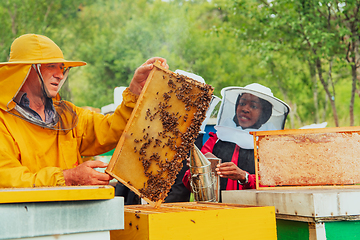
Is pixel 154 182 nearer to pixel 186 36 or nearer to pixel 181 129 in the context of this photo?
pixel 181 129

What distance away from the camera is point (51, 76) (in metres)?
2.43

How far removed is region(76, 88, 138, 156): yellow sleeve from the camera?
8.27 feet

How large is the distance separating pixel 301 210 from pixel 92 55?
19.9 m

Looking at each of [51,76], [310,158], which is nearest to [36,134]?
[51,76]

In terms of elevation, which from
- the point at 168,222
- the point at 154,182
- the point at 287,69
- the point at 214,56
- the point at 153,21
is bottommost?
the point at 168,222

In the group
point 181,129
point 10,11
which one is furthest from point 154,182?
point 10,11

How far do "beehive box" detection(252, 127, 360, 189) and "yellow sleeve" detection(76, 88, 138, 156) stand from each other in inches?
47.9

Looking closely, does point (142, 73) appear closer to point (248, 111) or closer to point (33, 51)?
point (33, 51)

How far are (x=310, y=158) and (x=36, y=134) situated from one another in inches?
83.9

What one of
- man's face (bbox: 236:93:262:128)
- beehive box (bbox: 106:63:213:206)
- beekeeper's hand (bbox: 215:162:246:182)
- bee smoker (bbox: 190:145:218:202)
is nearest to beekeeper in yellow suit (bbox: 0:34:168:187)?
beehive box (bbox: 106:63:213:206)

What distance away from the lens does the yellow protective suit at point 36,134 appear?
187 cm

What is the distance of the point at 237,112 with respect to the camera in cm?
385

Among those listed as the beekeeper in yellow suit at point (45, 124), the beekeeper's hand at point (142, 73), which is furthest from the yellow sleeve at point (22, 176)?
the beekeeper's hand at point (142, 73)

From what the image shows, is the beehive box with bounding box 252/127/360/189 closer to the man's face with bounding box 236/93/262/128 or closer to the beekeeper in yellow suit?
the man's face with bounding box 236/93/262/128
